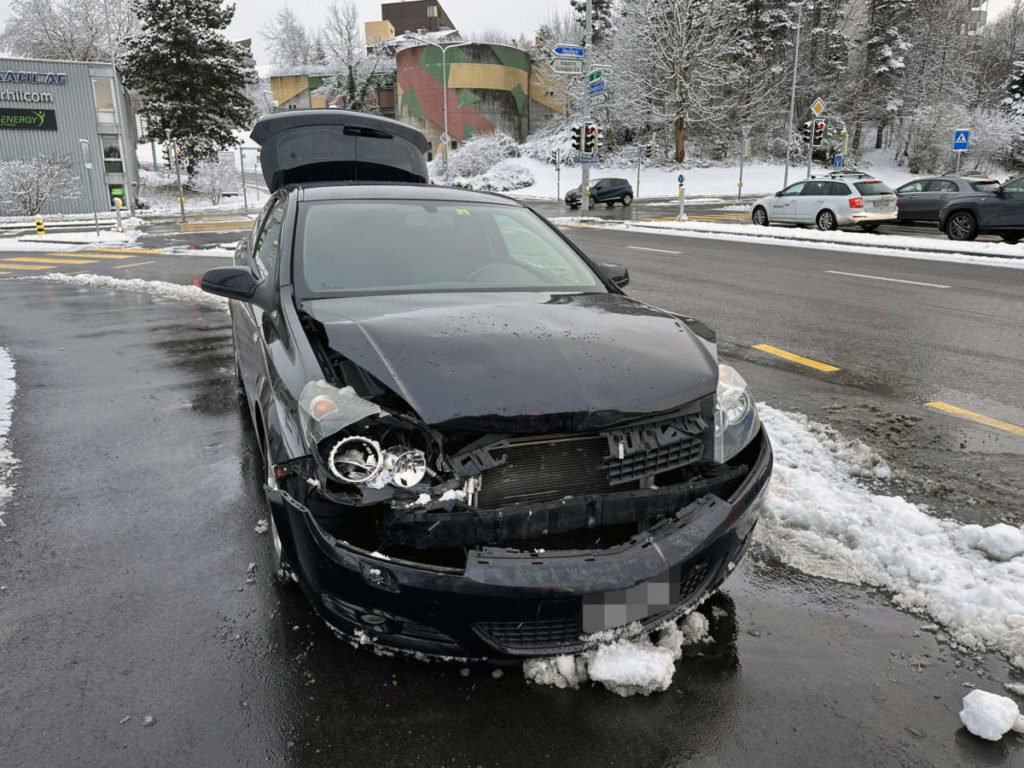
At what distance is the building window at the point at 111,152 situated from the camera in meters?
36.9

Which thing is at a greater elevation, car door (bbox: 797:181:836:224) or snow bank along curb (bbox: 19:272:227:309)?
car door (bbox: 797:181:836:224)

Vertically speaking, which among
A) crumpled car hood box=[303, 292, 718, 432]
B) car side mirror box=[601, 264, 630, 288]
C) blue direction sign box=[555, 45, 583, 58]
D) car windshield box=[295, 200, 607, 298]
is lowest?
crumpled car hood box=[303, 292, 718, 432]

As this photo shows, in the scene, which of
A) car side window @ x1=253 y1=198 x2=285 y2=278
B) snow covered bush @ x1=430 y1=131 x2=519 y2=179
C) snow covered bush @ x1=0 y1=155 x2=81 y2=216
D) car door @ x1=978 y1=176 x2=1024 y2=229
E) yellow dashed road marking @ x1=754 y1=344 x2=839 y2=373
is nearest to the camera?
car side window @ x1=253 y1=198 x2=285 y2=278

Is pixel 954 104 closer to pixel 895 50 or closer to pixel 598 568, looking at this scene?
pixel 895 50

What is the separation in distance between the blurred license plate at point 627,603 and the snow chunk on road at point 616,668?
16cm

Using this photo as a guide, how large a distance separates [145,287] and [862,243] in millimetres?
14777

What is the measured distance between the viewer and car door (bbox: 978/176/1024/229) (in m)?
15.2

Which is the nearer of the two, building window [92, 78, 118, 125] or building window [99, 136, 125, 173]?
building window [92, 78, 118, 125]

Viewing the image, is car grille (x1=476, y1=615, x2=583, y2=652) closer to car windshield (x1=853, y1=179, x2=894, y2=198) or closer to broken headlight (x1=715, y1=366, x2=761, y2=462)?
broken headlight (x1=715, y1=366, x2=761, y2=462)

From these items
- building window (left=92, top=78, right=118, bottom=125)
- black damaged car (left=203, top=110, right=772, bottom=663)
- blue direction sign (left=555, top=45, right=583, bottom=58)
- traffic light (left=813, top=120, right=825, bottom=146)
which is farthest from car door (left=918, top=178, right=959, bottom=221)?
building window (left=92, top=78, right=118, bottom=125)

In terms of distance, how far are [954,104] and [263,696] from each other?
62.6 metres

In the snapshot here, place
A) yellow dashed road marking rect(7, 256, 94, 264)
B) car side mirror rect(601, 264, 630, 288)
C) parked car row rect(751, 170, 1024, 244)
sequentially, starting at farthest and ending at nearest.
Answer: parked car row rect(751, 170, 1024, 244) → yellow dashed road marking rect(7, 256, 94, 264) → car side mirror rect(601, 264, 630, 288)

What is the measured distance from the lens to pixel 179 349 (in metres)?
7.12

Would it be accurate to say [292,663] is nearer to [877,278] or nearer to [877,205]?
[877,278]
